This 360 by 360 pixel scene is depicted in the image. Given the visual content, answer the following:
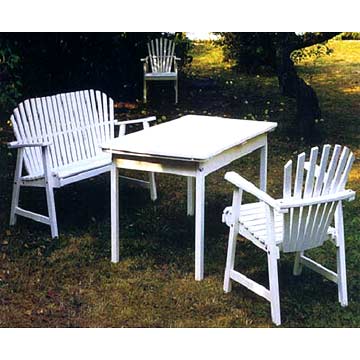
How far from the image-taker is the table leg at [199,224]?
5156 millimetres

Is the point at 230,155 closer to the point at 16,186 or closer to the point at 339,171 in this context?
the point at 339,171

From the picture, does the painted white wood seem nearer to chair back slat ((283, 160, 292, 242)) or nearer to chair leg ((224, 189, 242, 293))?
chair leg ((224, 189, 242, 293))

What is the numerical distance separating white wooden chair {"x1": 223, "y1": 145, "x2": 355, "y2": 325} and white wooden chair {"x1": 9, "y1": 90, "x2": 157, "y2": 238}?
1437mm

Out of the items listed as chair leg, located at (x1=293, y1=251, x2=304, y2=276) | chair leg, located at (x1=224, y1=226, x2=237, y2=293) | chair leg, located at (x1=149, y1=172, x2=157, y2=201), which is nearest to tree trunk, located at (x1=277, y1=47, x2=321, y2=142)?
chair leg, located at (x1=149, y1=172, x2=157, y2=201)

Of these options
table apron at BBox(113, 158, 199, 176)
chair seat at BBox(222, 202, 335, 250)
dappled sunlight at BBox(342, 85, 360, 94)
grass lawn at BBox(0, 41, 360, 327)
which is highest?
dappled sunlight at BBox(342, 85, 360, 94)

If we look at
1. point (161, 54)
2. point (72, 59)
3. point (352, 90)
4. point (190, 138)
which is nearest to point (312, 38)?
point (352, 90)

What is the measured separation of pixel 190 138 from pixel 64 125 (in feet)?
4.15

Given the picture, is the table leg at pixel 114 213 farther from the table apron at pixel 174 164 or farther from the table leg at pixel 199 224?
the table leg at pixel 199 224


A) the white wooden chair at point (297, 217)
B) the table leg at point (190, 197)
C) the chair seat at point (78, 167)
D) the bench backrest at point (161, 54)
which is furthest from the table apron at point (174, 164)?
the bench backrest at point (161, 54)

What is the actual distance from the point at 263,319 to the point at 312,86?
257 cm

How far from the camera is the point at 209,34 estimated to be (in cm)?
507

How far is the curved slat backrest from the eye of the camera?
468cm

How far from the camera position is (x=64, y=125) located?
255 inches
